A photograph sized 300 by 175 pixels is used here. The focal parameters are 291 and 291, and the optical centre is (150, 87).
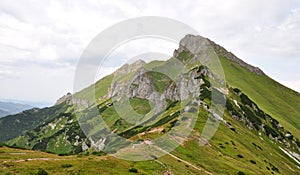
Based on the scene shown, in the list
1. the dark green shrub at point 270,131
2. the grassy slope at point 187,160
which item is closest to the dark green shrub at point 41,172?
the grassy slope at point 187,160

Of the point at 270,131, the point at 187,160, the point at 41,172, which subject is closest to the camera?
the point at 41,172

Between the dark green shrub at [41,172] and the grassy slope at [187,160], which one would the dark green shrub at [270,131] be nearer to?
the grassy slope at [187,160]

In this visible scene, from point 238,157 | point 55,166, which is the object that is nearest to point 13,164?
point 55,166

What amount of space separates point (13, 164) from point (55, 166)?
6.08 m

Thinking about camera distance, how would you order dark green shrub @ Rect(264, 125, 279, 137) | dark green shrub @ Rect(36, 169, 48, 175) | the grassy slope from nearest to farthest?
1. dark green shrub @ Rect(36, 169, 48, 175)
2. the grassy slope
3. dark green shrub @ Rect(264, 125, 279, 137)

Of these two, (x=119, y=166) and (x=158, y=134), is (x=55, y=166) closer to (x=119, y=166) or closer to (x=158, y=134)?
(x=119, y=166)

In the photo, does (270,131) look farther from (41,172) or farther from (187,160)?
(41,172)

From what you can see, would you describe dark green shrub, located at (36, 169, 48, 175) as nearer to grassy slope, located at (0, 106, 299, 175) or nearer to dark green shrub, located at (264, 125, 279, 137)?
grassy slope, located at (0, 106, 299, 175)

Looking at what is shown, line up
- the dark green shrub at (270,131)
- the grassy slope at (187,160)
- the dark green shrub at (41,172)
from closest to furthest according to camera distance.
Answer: the dark green shrub at (41,172)
the grassy slope at (187,160)
the dark green shrub at (270,131)

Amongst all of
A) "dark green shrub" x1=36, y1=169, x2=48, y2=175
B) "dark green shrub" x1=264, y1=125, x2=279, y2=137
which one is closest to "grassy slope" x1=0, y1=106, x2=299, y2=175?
"dark green shrub" x1=36, y1=169, x2=48, y2=175

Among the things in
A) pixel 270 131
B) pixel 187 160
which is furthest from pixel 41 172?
pixel 270 131

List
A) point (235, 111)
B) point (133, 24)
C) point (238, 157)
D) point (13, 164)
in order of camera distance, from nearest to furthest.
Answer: point (13, 164)
point (133, 24)
point (238, 157)
point (235, 111)

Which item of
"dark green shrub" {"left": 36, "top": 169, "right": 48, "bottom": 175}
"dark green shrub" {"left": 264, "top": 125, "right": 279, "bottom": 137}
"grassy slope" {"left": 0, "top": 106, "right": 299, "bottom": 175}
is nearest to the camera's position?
"dark green shrub" {"left": 36, "top": 169, "right": 48, "bottom": 175}

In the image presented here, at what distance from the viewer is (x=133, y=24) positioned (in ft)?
232
